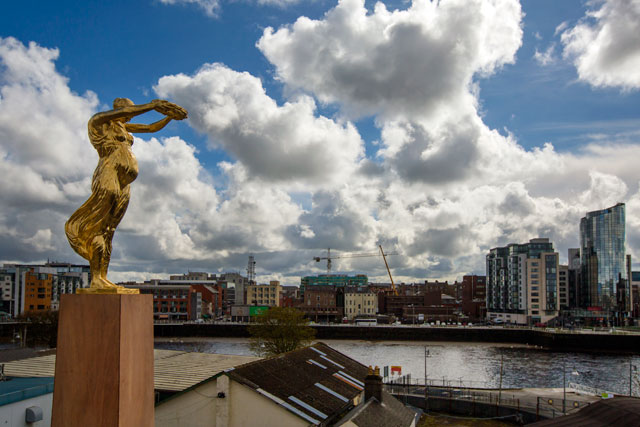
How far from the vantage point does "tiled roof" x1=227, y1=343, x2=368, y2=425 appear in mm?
21938

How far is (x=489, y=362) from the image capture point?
7569cm

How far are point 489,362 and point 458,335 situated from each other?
39436 millimetres

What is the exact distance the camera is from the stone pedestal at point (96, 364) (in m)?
8.22

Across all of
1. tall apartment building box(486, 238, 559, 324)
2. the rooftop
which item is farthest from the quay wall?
the rooftop

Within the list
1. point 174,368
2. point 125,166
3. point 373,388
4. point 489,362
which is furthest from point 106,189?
point 489,362

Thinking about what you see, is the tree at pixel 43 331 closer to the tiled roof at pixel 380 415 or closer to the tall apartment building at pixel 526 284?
the tiled roof at pixel 380 415

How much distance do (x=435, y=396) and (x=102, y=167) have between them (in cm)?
3310

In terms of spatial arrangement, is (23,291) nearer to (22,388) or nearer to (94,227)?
(22,388)

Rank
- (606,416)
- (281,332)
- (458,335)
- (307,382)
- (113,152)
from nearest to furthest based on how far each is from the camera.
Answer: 1. (113,152)
2. (606,416)
3. (307,382)
4. (281,332)
5. (458,335)

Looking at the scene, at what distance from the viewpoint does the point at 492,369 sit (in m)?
68.2

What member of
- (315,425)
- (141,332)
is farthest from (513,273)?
(141,332)

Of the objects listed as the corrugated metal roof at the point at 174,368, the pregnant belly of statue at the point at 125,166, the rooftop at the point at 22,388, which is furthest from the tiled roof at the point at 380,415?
the pregnant belly of statue at the point at 125,166

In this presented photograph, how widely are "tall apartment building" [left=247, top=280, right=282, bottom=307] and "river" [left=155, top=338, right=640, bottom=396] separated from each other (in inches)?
2150

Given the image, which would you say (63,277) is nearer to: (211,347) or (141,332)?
(211,347)
